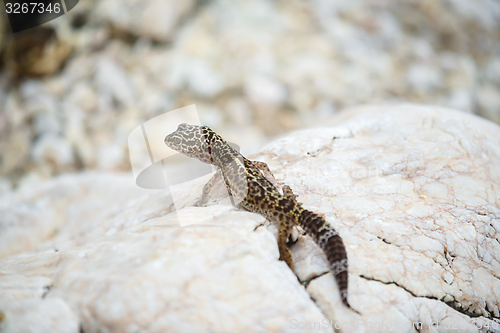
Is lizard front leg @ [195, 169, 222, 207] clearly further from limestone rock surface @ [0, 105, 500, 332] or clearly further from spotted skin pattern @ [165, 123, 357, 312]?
limestone rock surface @ [0, 105, 500, 332]

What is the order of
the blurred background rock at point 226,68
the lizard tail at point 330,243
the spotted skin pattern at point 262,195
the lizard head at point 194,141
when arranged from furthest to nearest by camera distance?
the blurred background rock at point 226,68
the lizard head at point 194,141
the spotted skin pattern at point 262,195
the lizard tail at point 330,243

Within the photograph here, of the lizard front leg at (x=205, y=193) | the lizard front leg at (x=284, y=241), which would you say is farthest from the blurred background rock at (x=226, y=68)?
the lizard front leg at (x=284, y=241)

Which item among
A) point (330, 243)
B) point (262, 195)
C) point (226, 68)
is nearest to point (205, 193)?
point (262, 195)

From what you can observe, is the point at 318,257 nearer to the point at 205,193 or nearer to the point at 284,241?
the point at 284,241

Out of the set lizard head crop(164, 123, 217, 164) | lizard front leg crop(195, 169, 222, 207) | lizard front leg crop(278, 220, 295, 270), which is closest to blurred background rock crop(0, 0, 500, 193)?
lizard head crop(164, 123, 217, 164)

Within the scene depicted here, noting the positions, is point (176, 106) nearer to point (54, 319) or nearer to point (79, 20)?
point (79, 20)

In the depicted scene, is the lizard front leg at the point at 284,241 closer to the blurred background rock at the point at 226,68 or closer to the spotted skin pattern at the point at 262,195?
the spotted skin pattern at the point at 262,195
